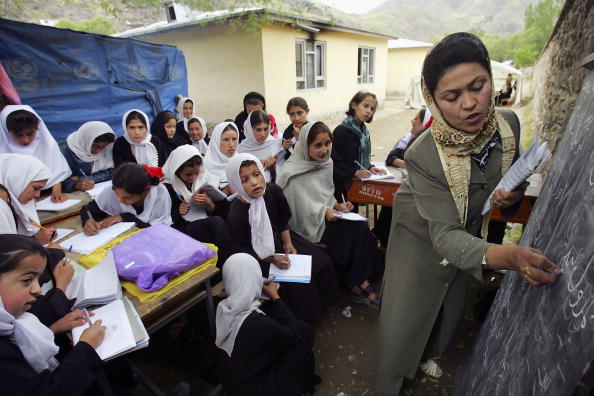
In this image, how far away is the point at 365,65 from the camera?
13594 mm

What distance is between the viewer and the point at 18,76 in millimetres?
4184

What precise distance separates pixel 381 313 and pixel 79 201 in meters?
2.71

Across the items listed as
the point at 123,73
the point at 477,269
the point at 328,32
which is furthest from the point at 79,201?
the point at 328,32

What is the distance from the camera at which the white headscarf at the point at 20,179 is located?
2.08m

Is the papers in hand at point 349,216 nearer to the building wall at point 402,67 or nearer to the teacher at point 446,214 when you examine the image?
the teacher at point 446,214

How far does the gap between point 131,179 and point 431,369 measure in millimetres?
2490

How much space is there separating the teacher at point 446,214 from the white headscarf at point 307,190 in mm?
1171

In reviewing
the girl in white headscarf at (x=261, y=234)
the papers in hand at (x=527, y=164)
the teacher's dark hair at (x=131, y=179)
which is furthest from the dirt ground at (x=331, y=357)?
the papers in hand at (x=527, y=164)

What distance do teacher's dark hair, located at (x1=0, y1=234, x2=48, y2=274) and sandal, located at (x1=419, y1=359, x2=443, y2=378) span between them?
2.27 metres

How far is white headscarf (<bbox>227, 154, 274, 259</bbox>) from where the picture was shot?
2.38 metres

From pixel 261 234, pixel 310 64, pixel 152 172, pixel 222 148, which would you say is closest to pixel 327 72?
pixel 310 64

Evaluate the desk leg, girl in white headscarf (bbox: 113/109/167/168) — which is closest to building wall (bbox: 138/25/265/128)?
girl in white headscarf (bbox: 113/109/167/168)

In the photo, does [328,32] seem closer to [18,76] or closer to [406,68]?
[18,76]

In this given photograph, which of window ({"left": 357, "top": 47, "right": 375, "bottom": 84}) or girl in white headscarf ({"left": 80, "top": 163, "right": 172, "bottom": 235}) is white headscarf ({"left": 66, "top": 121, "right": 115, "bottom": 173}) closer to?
girl in white headscarf ({"left": 80, "top": 163, "right": 172, "bottom": 235})
